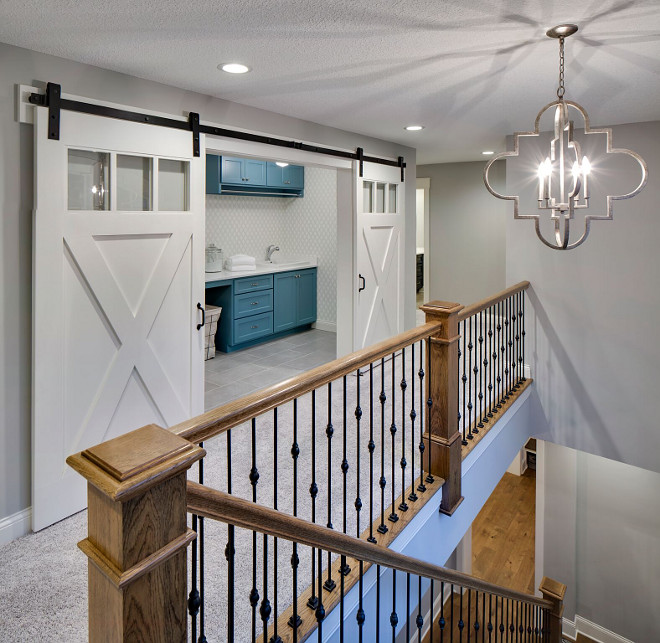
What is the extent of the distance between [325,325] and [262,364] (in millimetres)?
1907

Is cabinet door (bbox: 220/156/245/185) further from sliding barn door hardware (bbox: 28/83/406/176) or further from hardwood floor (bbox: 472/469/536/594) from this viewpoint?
hardwood floor (bbox: 472/469/536/594)

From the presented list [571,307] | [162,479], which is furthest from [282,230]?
[162,479]

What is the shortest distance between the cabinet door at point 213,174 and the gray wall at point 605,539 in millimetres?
4770

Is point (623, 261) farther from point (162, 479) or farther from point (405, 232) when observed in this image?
point (162, 479)

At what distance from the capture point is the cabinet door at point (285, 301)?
654cm

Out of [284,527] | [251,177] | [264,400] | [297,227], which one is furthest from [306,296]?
[284,527]

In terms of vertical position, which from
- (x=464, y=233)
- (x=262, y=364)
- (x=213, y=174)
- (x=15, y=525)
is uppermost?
(x=213, y=174)

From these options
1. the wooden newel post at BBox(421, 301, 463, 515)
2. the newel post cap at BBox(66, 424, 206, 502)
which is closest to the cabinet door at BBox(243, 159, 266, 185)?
the wooden newel post at BBox(421, 301, 463, 515)

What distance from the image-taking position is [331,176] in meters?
6.83

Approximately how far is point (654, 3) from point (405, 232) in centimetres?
369

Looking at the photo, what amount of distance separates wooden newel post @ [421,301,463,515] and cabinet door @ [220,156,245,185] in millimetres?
3912

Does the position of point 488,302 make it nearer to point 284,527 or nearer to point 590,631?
point 284,527

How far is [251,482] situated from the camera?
60.1 inches

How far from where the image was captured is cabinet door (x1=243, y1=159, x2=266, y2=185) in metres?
6.19
